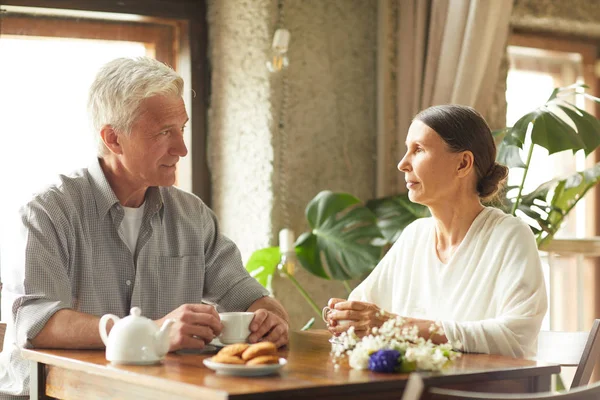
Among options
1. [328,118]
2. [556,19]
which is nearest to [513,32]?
[556,19]

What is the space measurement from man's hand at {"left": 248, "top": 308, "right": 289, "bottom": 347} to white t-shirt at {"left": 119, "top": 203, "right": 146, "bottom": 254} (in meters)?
0.46

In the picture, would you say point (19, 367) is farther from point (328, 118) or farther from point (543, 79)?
point (543, 79)

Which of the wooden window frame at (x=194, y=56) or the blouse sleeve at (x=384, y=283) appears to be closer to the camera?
the blouse sleeve at (x=384, y=283)

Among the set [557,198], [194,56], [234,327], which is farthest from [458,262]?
[194,56]

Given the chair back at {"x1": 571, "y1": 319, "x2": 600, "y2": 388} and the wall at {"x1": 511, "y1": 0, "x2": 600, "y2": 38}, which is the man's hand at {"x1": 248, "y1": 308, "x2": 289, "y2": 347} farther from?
the wall at {"x1": 511, "y1": 0, "x2": 600, "y2": 38}

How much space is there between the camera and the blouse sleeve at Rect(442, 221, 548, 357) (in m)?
2.03

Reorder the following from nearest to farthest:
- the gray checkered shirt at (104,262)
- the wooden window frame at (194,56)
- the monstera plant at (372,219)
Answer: the gray checkered shirt at (104,262)
the monstera plant at (372,219)
the wooden window frame at (194,56)

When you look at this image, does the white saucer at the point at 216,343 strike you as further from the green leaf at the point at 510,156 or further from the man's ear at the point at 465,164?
the green leaf at the point at 510,156

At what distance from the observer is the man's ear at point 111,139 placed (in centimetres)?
240

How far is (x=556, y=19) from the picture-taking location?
14.7ft

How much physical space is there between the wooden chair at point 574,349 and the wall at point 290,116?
1.63 metres

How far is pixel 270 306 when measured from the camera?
7.80ft

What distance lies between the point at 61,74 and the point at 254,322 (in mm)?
2032

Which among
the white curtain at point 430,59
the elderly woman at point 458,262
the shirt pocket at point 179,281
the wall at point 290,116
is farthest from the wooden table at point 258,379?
the white curtain at point 430,59
